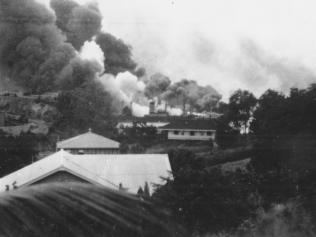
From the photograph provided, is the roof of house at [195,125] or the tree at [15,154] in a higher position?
the roof of house at [195,125]

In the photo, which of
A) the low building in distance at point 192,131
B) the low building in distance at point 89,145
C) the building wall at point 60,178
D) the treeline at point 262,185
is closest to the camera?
the treeline at point 262,185

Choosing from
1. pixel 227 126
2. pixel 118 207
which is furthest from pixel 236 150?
pixel 118 207

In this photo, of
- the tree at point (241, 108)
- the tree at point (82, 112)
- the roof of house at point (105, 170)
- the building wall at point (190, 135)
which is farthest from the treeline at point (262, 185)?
the tree at point (82, 112)

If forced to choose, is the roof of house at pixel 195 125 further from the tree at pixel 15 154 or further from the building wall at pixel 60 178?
the building wall at pixel 60 178

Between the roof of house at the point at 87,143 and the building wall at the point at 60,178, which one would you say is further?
the roof of house at the point at 87,143

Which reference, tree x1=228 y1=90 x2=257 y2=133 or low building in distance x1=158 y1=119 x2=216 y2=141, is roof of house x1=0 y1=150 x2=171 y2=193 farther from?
low building in distance x1=158 y1=119 x2=216 y2=141

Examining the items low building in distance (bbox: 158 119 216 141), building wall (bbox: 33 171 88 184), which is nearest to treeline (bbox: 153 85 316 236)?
building wall (bbox: 33 171 88 184)

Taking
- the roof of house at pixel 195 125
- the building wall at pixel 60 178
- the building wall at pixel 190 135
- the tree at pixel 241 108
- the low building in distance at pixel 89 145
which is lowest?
the building wall at pixel 60 178

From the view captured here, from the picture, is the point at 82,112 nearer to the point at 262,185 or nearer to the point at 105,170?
the point at 105,170

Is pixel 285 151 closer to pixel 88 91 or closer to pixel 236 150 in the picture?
pixel 236 150
